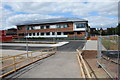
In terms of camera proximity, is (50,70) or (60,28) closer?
(50,70)

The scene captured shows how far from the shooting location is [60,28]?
5450cm

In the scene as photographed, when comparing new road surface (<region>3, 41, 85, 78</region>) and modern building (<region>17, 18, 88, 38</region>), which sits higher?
modern building (<region>17, 18, 88, 38</region>)

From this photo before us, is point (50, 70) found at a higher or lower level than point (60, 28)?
lower

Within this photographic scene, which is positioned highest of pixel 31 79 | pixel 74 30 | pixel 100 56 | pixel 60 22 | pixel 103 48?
pixel 60 22

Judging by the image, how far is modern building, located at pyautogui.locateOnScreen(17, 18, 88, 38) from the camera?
5103 centimetres

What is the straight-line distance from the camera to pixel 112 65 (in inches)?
351

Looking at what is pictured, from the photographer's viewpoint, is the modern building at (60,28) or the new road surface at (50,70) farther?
the modern building at (60,28)

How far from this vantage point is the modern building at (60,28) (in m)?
51.0

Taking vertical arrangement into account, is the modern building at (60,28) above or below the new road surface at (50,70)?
above

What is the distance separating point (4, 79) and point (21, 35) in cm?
6437

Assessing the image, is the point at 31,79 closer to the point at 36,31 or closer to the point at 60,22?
the point at 60,22

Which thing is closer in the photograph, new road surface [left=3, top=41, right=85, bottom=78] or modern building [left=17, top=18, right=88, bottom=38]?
new road surface [left=3, top=41, right=85, bottom=78]

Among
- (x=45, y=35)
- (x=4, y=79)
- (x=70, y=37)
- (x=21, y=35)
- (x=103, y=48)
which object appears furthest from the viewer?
(x=21, y=35)

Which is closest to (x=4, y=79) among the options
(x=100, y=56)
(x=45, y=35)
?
(x=100, y=56)
